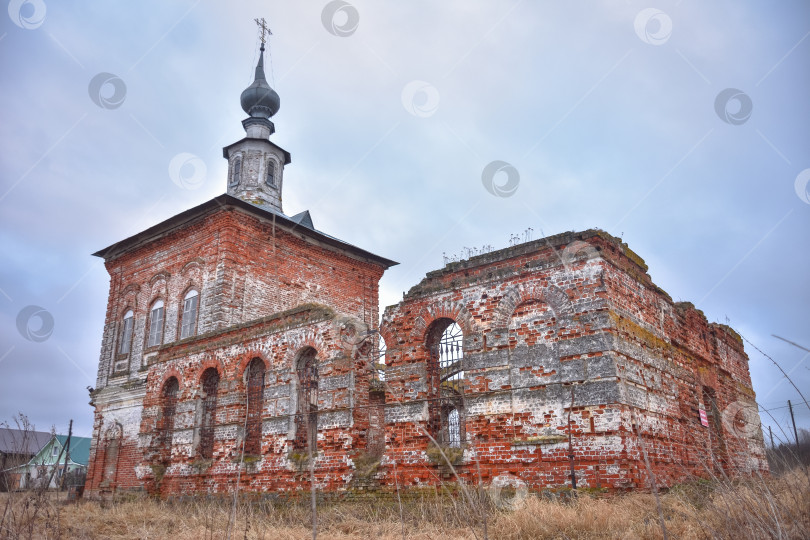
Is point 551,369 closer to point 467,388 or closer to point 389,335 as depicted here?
point 467,388

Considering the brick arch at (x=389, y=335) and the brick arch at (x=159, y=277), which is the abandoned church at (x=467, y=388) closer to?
the brick arch at (x=389, y=335)

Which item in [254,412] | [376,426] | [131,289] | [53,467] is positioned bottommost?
[53,467]

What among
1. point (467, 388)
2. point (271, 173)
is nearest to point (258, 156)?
point (271, 173)

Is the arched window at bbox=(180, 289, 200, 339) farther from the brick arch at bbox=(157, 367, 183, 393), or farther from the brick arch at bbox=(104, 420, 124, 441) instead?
the brick arch at bbox=(104, 420, 124, 441)

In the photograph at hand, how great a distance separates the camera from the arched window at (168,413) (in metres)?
15.0

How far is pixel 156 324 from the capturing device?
Result: 20156 millimetres

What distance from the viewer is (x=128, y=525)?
9648mm

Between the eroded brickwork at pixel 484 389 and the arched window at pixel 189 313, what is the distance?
298 cm

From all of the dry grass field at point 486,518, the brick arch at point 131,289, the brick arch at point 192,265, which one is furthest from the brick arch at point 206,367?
the brick arch at point 131,289

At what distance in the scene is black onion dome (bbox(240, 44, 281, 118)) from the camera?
83.4 feet

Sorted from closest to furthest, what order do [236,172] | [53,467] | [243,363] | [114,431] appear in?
[53,467] → [243,363] → [114,431] → [236,172]

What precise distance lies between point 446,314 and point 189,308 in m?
11.5

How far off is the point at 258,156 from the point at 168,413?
1225 centimetres

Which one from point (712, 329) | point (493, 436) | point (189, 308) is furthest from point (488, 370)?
point (189, 308)
